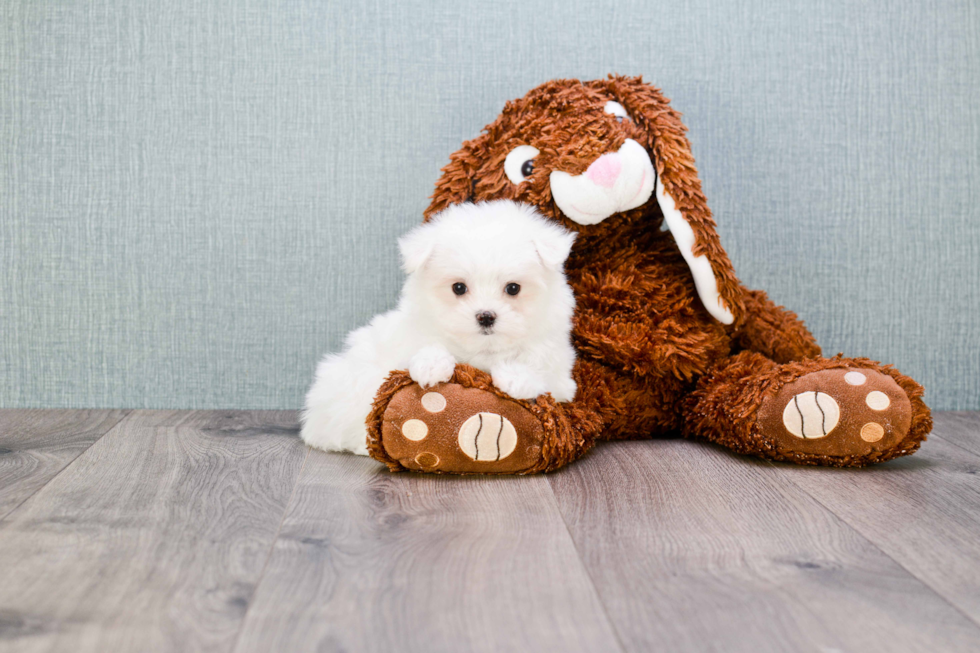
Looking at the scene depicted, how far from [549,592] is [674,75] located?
1.22 m

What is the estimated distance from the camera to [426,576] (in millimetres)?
783

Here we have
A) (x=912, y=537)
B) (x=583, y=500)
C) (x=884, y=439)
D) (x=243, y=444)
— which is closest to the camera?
(x=912, y=537)

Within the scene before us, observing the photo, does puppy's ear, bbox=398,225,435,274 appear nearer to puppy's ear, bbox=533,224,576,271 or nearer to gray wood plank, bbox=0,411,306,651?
puppy's ear, bbox=533,224,576,271

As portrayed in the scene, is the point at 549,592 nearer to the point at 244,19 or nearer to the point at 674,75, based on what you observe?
the point at 674,75

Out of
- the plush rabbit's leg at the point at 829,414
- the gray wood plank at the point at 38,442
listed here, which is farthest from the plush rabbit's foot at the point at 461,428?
the gray wood plank at the point at 38,442

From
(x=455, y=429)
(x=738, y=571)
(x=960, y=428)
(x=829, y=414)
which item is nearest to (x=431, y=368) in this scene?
(x=455, y=429)

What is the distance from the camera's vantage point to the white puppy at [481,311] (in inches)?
44.1

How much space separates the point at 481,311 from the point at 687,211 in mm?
422

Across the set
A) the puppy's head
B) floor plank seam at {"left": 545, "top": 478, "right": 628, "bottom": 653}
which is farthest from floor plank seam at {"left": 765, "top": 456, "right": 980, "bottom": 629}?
the puppy's head

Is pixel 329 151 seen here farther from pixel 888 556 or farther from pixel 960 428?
pixel 960 428

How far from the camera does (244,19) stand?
160 cm

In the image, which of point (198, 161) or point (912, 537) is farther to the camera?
point (198, 161)

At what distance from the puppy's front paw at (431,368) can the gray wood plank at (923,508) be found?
49cm

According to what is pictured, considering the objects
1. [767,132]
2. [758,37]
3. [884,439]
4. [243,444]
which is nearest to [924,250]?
[767,132]
